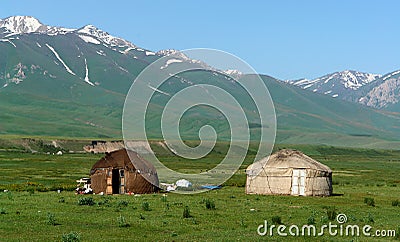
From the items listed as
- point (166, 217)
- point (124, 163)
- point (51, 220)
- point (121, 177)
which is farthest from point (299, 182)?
point (51, 220)

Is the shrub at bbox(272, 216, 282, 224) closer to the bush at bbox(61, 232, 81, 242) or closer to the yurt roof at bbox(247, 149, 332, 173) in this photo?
the bush at bbox(61, 232, 81, 242)

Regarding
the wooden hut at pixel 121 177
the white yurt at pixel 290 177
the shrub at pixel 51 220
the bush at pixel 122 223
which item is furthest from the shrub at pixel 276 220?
the white yurt at pixel 290 177

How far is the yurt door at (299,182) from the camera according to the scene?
52797mm

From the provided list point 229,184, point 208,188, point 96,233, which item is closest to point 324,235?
point 96,233

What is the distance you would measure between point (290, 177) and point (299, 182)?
88cm

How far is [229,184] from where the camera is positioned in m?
67.2

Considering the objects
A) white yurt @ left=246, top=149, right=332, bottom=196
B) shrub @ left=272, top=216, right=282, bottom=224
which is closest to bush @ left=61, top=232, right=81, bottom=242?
shrub @ left=272, top=216, right=282, bottom=224

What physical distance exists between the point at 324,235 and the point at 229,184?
38.1 m

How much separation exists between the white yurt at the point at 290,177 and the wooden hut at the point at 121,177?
9.05 metres

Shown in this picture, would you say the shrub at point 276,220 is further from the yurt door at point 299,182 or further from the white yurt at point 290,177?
the white yurt at point 290,177

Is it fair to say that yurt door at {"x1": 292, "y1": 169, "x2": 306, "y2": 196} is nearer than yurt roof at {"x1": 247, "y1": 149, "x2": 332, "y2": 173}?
Yes

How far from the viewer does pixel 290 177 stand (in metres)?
53.4

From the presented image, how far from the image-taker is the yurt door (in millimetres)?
52797

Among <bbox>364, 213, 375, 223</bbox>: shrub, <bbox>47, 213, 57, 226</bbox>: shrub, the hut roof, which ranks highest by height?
the hut roof
